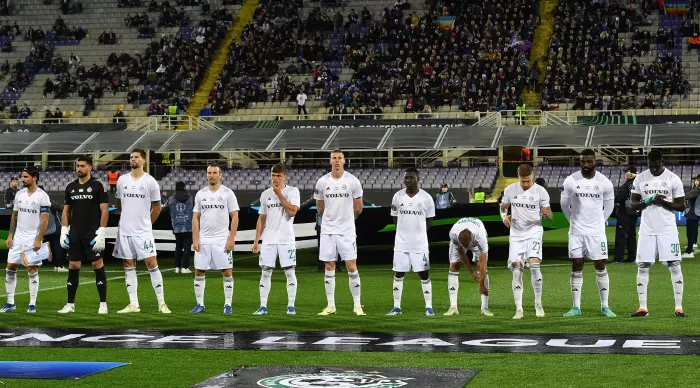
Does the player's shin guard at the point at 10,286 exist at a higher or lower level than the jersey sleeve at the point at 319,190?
lower

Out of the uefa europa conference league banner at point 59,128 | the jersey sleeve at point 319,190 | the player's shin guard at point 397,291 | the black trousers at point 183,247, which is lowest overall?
the player's shin guard at point 397,291

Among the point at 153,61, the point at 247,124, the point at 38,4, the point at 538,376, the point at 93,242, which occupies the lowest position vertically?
the point at 538,376

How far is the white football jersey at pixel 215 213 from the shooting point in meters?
14.5

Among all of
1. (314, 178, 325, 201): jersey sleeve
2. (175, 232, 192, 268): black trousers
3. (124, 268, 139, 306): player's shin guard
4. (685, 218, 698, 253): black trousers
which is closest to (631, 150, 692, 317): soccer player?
(314, 178, 325, 201): jersey sleeve

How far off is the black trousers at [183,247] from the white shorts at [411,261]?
8.57 meters

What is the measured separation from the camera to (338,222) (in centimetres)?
1431

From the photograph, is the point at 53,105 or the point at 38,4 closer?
the point at 53,105

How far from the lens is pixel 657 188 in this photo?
13.5 m

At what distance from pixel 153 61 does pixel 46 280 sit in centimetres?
3380

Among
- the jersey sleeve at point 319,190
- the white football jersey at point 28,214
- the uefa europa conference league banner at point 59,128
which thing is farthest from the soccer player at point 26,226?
the uefa europa conference league banner at point 59,128

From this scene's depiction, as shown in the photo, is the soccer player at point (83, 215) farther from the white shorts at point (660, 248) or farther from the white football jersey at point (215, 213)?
the white shorts at point (660, 248)

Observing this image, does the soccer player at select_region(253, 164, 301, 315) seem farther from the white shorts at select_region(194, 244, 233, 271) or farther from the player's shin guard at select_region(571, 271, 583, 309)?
the player's shin guard at select_region(571, 271, 583, 309)

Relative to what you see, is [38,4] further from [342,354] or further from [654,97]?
[342,354]

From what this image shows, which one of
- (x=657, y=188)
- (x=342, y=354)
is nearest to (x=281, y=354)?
(x=342, y=354)
